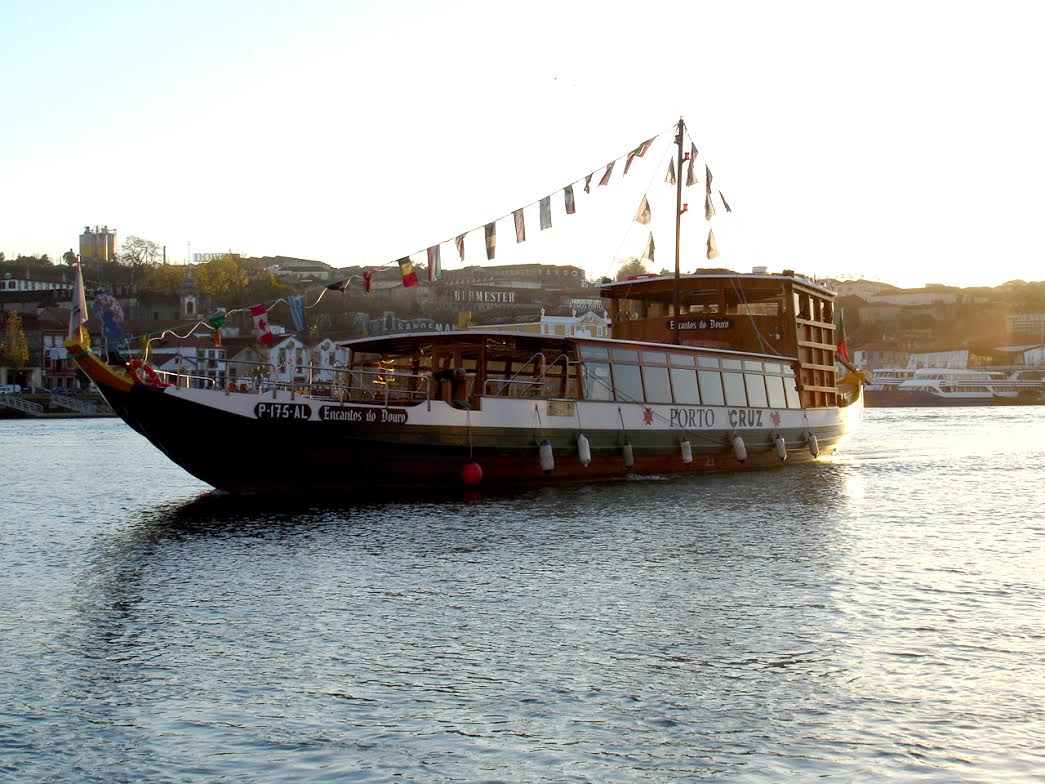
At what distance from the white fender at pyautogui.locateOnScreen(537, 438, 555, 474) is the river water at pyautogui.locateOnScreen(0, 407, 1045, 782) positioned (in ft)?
12.0

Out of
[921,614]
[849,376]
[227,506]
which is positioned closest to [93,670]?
[921,614]

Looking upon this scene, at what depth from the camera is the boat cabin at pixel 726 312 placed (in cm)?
3566

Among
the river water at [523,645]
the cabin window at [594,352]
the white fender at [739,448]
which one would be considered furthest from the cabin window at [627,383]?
the river water at [523,645]

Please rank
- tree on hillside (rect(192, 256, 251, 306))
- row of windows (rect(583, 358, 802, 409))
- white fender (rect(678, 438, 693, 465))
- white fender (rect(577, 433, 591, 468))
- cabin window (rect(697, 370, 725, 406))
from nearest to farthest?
white fender (rect(577, 433, 591, 468))
row of windows (rect(583, 358, 802, 409))
white fender (rect(678, 438, 693, 465))
cabin window (rect(697, 370, 725, 406))
tree on hillside (rect(192, 256, 251, 306))

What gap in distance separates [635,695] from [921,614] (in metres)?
4.79

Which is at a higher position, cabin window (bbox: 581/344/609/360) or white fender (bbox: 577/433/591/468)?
cabin window (bbox: 581/344/609/360)

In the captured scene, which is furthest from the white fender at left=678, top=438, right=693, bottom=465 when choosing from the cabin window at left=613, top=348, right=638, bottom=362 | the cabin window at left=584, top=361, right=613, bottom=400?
the cabin window at left=584, top=361, right=613, bottom=400

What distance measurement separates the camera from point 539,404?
2691cm

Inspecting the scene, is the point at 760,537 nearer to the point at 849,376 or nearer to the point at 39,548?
the point at 39,548

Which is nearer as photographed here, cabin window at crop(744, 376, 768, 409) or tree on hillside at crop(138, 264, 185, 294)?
cabin window at crop(744, 376, 768, 409)

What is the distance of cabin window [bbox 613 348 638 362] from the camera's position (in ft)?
95.7

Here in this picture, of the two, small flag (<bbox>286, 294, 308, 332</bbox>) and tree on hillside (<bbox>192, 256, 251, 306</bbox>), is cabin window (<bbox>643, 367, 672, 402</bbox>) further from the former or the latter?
tree on hillside (<bbox>192, 256, 251, 306</bbox>)

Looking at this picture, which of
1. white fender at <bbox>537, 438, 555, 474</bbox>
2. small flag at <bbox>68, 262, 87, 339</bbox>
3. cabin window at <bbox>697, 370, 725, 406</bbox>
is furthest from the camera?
cabin window at <bbox>697, 370, 725, 406</bbox>

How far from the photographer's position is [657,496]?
26109mm
